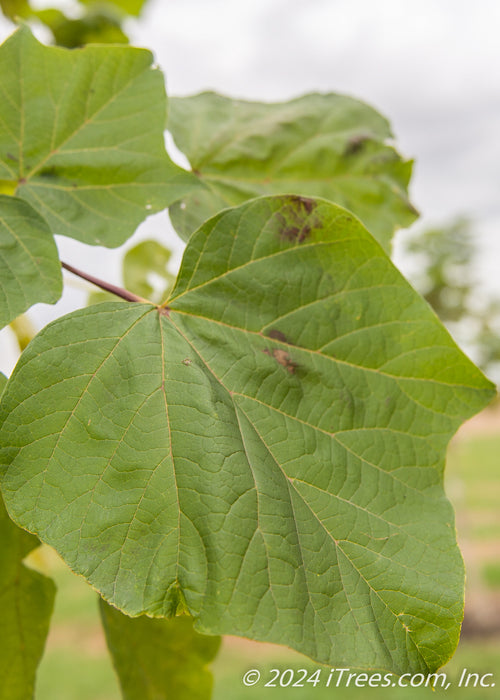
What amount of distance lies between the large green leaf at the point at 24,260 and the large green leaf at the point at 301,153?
35 centimetres

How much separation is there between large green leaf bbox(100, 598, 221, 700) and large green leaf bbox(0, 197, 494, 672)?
0.34 meters

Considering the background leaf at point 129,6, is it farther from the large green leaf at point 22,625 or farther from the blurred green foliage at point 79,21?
the large green leaf at point 22,625

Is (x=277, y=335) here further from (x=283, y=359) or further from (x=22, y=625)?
(x=22, y=625)

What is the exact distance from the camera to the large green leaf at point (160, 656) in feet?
3.06

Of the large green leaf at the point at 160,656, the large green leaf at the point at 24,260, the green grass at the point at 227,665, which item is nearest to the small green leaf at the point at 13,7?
the large green leaf at the point at 24,260

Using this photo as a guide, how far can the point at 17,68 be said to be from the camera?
29.2 inches

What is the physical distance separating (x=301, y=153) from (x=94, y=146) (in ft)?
1.24

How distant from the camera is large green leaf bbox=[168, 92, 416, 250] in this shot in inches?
40.5

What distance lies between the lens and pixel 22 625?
868mm

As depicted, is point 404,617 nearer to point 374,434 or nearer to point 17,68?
point 374,434

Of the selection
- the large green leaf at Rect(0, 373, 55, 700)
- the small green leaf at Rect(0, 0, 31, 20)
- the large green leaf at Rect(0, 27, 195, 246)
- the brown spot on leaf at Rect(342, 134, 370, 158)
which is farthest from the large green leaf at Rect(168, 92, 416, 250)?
the small green leaf at Rect(0, 0, 31, 20)

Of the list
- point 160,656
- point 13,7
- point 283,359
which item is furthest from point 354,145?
point 13,7

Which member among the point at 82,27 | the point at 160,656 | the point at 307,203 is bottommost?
the point at 160,656

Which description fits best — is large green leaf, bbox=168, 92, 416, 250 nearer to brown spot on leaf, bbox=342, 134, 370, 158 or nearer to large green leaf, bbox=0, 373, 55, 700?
brown spot on leaf, bbox=342, 134, 370, 158
